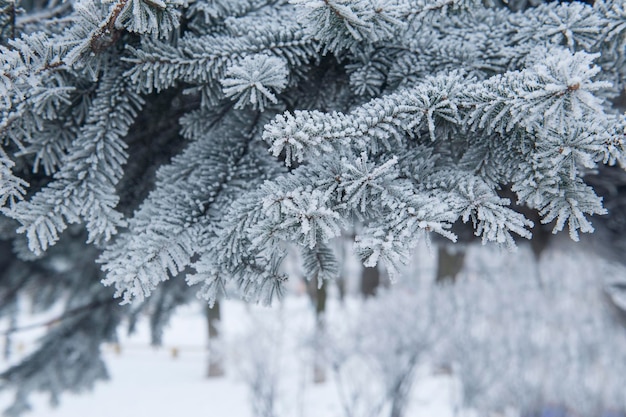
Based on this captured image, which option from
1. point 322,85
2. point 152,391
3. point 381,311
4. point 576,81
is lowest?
point 152,391

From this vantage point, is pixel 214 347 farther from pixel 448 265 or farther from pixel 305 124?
pixel 305 124

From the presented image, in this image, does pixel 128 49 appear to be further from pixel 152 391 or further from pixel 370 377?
pixel 152 391

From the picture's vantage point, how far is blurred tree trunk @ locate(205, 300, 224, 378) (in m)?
6.88

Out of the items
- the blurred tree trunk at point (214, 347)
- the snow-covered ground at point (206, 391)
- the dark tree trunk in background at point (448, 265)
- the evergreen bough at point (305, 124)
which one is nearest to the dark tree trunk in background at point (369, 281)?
the dark tree trunk in background at point (448, 265)

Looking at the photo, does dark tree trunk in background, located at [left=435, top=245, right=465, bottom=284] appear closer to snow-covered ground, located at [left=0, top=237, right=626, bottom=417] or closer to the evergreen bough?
snow-covered ground, located at [left=0, top=237, right=626, bottom=417]

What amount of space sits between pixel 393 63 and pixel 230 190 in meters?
0.38

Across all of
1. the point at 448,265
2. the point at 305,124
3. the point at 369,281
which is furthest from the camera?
the point at 369,281

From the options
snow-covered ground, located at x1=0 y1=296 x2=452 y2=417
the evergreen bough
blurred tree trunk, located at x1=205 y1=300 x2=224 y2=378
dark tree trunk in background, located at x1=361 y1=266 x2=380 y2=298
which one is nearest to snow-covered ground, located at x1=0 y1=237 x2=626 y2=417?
snow-covered ground, located at x1=0 y1=296 x2=452 y2=417

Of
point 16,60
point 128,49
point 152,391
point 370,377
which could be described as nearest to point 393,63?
point 128,49

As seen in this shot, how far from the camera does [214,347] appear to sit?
686 centimetres

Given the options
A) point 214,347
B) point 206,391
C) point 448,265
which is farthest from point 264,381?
point 448,265

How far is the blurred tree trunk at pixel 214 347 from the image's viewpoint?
271 inches

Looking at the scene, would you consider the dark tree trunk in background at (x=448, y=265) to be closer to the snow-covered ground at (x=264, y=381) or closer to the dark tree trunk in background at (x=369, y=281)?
the snow-covered ground at (x=264, y=381)

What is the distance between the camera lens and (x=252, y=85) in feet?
2.45
